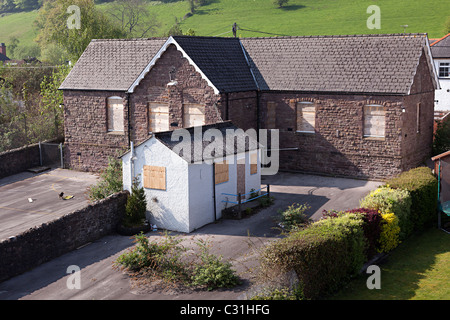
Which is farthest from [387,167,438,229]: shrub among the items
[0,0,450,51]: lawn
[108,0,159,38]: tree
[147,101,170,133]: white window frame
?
[108,0,159,38]: tree

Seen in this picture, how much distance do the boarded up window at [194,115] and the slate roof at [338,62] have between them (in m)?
3.93

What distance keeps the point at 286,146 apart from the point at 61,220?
586 inches

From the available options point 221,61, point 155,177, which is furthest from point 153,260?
point 221,61

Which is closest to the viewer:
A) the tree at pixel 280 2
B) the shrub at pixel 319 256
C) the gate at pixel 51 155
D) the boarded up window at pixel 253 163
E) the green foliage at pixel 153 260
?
the shrub at pixel 319 256

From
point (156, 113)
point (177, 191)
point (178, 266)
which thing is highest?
point (156, 113)

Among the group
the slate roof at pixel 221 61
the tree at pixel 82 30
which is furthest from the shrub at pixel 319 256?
the tree at pixel 82 30

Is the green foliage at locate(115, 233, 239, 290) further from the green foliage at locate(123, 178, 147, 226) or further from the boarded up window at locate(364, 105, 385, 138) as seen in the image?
the boarded up window at locate(364, 105, 385, 138)

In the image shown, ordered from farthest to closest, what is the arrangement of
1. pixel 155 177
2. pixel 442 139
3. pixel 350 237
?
pixel 442 139
pixel 155 177
pixel 350 237

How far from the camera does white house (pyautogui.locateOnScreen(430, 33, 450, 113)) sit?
160ft

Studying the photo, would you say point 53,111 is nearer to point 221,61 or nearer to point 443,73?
point 221,61

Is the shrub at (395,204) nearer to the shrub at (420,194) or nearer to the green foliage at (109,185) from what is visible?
the shrub at (420,194)

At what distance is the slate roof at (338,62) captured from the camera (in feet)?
94.1

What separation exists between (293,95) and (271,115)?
1.80 m

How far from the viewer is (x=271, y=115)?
32094mm
